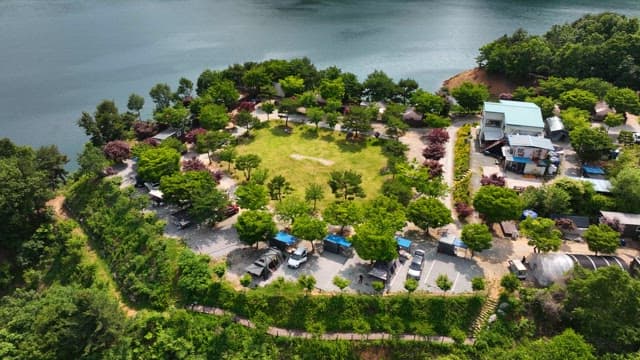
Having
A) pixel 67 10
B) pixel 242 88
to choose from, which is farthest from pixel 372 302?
pixel 67 10

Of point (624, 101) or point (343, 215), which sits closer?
point (343, 215)

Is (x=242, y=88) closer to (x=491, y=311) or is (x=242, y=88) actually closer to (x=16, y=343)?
(x=16, y=343)

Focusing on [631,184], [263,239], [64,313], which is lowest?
[64,313]

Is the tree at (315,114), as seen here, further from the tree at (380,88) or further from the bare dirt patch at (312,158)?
the tree at (380,88)

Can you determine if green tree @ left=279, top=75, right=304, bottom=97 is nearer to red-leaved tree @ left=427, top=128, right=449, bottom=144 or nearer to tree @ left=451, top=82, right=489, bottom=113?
red-leaved tree @ left=427, top=128, right=449, bottom=144

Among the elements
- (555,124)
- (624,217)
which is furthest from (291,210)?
(555,124)

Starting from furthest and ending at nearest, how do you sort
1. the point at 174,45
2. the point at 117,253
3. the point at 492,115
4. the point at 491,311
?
the point at 174,45
the point at 492,115
the point at 117,253
the point at 491,311

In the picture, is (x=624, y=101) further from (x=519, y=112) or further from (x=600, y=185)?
(x=600, y=185)
